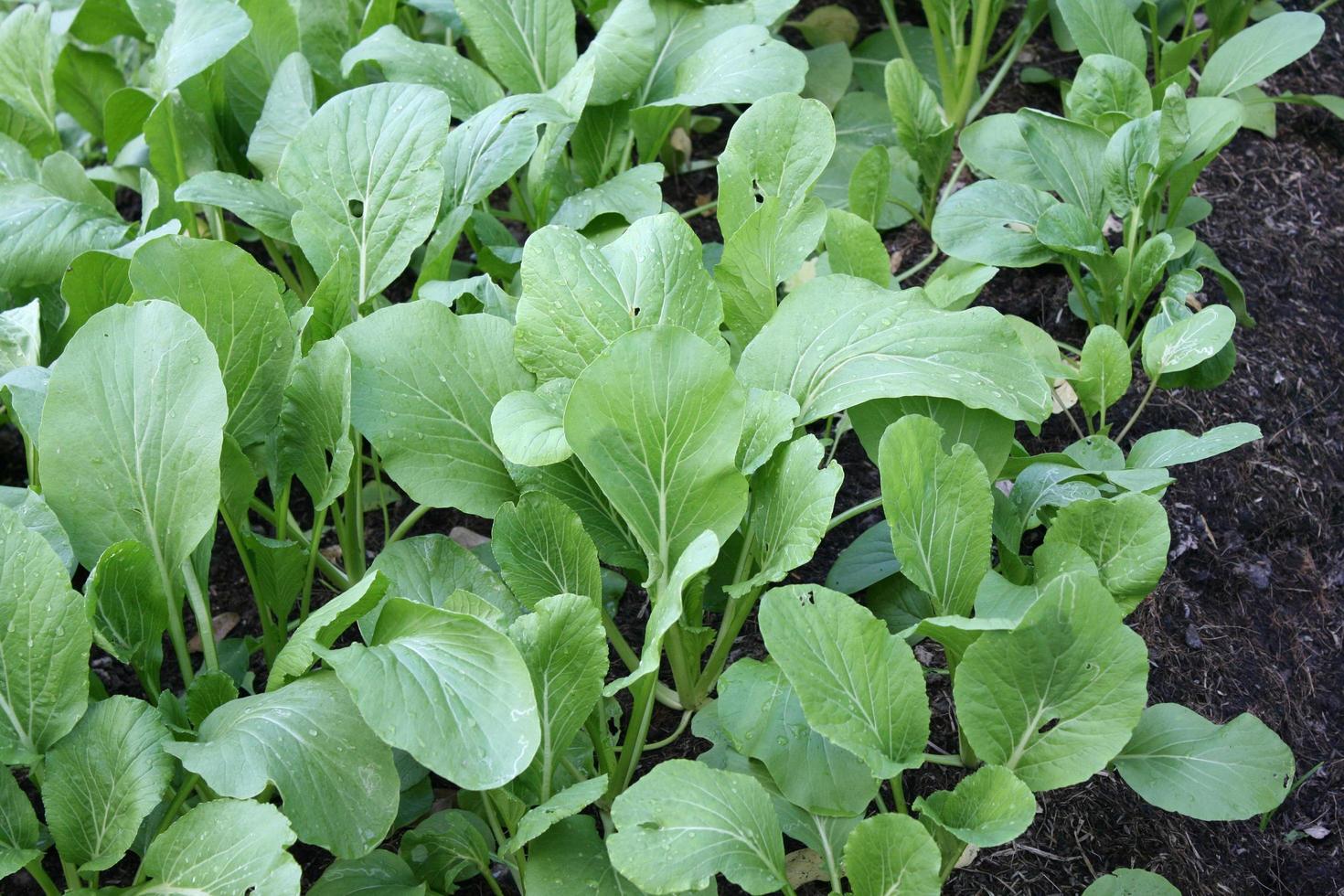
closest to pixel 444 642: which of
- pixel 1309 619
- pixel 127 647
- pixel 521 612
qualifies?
pixel 521 612

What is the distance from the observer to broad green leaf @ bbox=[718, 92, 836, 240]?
1.64m

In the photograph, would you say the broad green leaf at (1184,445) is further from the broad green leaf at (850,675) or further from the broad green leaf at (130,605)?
the broad green leaf at (130,605)

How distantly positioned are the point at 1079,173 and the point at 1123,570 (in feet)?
2.83

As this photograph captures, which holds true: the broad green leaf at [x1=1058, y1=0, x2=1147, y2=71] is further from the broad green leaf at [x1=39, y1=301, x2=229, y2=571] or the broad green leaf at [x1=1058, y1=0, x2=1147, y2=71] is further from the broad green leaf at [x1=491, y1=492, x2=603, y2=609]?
the broad green leaf at [x1=39, y1=301, x2=229, y2=571]

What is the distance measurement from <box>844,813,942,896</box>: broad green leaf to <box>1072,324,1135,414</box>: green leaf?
0.78 m

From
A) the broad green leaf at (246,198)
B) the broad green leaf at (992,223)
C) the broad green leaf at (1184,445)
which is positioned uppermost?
the broad green leaf at (246,198)

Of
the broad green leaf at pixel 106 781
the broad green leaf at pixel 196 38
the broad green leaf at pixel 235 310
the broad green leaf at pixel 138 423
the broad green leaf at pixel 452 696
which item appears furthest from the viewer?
the broad green leaf at pixel 196 38

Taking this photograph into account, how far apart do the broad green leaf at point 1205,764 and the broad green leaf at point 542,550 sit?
2.10 ft

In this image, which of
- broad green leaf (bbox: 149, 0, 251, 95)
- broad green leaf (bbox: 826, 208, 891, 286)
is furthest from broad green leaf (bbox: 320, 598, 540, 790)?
broad green leaf (bbox: 149, 0, 251, 95)

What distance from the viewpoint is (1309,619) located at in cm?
171

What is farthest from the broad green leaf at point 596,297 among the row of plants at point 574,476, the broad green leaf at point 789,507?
the broad green leaf at point 789,507

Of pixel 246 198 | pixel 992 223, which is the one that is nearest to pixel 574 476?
pixel 246 198

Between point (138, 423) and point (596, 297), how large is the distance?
535mm

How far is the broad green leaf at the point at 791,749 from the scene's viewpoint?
126 cm
